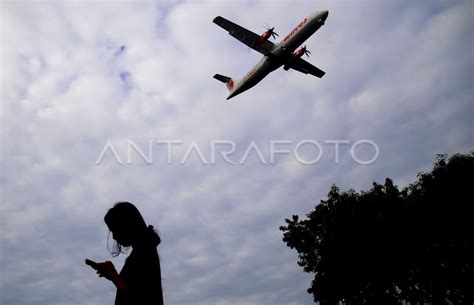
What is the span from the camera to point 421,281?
23.6 metres

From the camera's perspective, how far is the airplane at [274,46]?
93.6 feet

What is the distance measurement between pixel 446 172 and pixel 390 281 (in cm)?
786

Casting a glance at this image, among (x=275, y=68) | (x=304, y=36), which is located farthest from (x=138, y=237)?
(x=275, y=68)

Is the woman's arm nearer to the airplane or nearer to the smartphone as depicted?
the smartphone

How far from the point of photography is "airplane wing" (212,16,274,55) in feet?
105

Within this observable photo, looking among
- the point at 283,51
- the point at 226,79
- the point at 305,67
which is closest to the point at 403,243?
the point at 283,51

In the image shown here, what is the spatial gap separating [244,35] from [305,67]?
736 cm

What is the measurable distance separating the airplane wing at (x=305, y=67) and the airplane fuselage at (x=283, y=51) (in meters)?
2.21

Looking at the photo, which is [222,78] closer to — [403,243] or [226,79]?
[226,79]

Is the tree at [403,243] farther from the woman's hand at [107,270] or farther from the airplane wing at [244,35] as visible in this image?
the woman's hand at [107,270]

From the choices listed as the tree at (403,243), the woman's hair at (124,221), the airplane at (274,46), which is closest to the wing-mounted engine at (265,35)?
the airplane at (274,46)

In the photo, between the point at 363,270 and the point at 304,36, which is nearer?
the point at 363,270

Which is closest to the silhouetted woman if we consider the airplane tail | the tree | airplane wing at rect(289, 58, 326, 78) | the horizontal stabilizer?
the tree

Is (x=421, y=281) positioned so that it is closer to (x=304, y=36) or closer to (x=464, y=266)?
(x=464, y=266)
